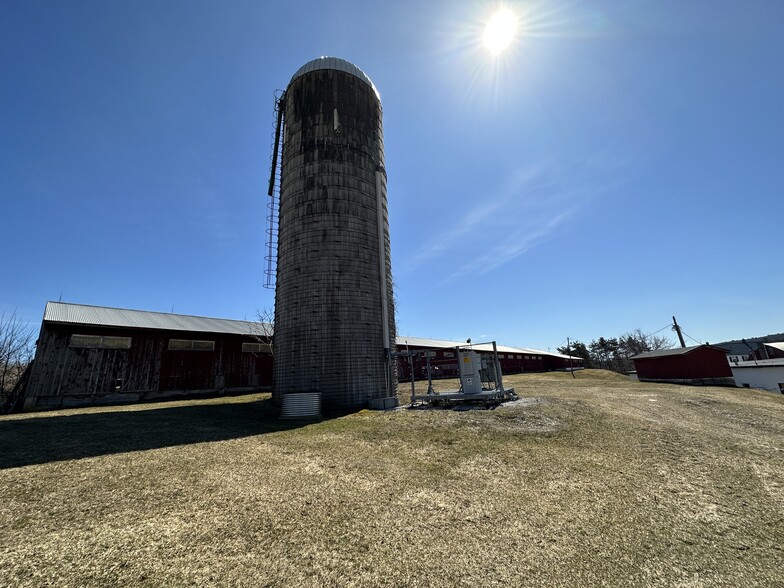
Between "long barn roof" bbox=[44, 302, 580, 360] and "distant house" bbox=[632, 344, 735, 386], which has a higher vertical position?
"long barn roof" bbox=[44, 302, 580, 360]

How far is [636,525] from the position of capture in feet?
16.9

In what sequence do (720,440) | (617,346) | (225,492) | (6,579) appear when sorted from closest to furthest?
(6,579)
(225,492)
(720,440)
(617,346)

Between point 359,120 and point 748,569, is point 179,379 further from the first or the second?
point 748,569

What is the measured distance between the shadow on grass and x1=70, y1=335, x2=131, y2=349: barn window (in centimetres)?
952

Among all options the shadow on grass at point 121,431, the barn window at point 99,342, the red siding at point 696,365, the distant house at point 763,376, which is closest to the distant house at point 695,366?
the red siding at point 696,365

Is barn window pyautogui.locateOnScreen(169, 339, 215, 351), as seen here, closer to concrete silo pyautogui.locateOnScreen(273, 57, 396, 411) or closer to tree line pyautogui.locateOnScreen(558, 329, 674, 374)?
concrete silo pyautogui.locateOnScreen(273, 57, 396, 411)

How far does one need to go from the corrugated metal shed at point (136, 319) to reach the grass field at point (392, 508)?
528 inches

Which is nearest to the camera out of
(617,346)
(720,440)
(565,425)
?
(720,440)

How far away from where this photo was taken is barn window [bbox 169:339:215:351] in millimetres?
23766

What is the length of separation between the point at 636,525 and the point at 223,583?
5.87m

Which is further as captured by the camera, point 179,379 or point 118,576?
point 179,379

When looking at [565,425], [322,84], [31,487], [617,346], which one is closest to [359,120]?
[322,84]

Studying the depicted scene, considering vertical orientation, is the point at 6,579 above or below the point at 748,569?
above

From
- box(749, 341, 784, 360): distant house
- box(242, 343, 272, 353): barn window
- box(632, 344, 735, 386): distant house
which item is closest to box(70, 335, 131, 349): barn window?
box(242, 343, 272, 353): barn window
